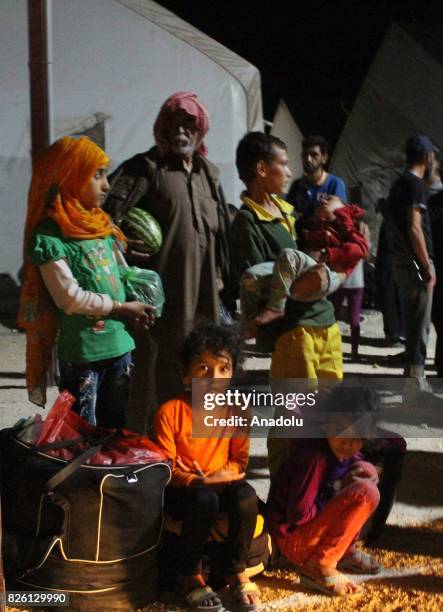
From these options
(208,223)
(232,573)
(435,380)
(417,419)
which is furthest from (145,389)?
(435,380)

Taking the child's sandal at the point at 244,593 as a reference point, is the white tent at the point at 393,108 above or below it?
above

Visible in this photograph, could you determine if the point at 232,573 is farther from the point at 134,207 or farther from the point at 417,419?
the point at 417,419

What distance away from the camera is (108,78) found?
10.2 m

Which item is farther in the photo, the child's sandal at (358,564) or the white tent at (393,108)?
the white tent at (393,108)

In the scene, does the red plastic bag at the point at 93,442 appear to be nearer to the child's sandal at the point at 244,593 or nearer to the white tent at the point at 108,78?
the child's sandal at the point at 244,593

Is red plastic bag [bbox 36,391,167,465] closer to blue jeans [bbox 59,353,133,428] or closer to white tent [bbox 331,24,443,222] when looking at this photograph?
blue jeans [bbox 59,353,133,428]

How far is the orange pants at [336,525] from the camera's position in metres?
3.40

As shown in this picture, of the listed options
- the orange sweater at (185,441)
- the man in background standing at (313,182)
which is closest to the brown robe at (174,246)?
the orange sweater at (185,441)

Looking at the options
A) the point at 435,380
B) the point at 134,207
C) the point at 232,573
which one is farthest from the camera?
the point at 435,380

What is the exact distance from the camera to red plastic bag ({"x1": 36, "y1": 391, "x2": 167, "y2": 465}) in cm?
328

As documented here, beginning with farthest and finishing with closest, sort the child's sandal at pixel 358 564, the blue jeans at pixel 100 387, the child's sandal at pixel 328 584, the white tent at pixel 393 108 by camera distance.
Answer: the white tent at pixel 393 108
the blue jeans at pixel 100 387
the child's sandal at pixel 358 564
the child's sandal at pixel 328 584

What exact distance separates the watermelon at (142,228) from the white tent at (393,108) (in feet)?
24.9

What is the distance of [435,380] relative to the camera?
6.79 metres

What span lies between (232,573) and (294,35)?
2559 centimetres
